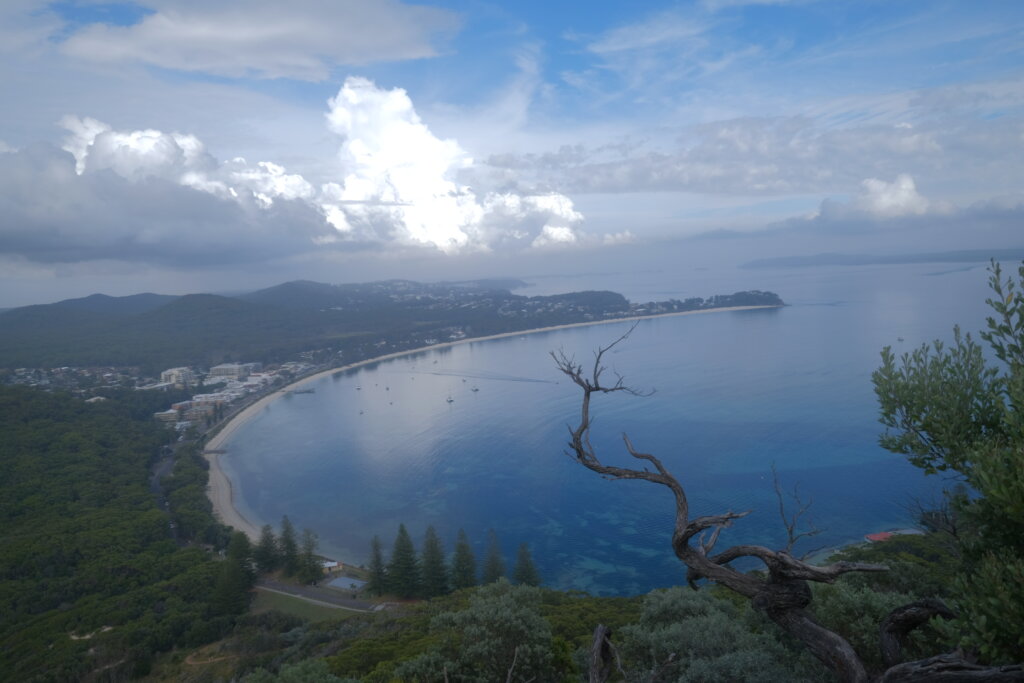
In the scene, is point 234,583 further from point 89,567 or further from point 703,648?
point 703,648

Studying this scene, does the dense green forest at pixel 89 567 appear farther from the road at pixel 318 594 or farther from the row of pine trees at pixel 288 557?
the row of pine trees at pixel 288 557

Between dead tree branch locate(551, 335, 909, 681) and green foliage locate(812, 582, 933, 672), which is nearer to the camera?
dead tree branch locate(551, 335, 909, 681)

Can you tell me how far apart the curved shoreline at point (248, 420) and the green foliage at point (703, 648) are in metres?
4.14

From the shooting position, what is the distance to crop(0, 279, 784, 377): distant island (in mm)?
50625

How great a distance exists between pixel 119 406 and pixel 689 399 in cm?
3053

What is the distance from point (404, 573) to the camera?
13.9 metres

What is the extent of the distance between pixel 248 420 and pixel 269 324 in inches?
1365

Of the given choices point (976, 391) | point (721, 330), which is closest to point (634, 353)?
point (721, 330)

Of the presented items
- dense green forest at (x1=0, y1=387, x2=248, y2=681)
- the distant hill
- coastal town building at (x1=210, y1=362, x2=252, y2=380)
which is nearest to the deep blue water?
dense green forest at (x1=0, y1=387, x2=248, y2=681)

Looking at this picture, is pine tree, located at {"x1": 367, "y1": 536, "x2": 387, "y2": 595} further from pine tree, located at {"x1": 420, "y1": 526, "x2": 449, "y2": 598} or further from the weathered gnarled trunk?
the weathered gnarled trunk

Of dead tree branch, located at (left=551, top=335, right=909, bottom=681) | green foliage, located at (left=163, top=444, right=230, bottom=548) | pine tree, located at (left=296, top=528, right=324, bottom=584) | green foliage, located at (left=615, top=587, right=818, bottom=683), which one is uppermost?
dead tree branch, located at (left=551, top=335, right=909, bottom=681)

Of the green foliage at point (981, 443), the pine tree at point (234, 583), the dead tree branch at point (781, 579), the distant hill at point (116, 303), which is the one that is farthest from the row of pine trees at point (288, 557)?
the distant hill at point (116, 303)

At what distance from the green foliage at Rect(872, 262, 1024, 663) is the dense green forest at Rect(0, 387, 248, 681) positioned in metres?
12.1

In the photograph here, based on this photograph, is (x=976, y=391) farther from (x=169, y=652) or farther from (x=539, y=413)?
(x=539, y=413)
